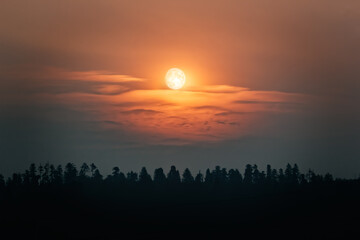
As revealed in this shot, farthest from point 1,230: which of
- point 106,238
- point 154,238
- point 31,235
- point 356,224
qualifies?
point 356,224

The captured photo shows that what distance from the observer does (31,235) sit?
190750 millimetres

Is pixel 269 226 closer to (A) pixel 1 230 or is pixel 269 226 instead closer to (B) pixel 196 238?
(B) pixel 196 238

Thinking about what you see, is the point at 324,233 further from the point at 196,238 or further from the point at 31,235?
the point at 31,235

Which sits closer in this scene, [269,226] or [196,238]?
[196,238]

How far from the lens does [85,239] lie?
198625mm

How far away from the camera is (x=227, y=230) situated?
199750mm

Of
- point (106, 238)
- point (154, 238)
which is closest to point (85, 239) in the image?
point (106, 238)

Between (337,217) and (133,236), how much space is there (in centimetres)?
5811

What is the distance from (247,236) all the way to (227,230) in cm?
1554

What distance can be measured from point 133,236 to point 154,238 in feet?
22.9

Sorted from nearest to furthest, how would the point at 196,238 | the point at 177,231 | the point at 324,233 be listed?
the point at 324,233 < the point at 196,238 < the point at 177,231

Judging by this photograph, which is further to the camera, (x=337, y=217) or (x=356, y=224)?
(x=337, y=217)

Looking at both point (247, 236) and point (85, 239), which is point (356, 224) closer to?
point (247, 236)

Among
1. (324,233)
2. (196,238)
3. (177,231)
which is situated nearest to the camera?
(324,233)
